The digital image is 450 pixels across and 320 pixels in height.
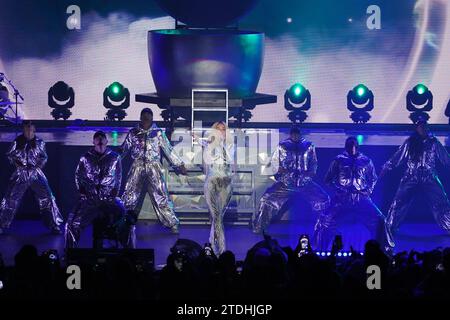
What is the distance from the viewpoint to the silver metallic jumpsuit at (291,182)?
1172cm

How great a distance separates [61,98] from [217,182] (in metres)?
2.69

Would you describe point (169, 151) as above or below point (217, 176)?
above

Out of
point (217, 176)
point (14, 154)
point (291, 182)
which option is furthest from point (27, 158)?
point (291, 182)

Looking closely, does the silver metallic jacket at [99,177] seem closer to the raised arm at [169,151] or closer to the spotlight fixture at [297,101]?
the raised arm at [169,151]

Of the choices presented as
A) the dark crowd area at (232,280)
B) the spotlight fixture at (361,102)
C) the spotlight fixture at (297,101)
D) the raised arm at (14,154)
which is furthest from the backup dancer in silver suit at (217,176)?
the dark crowd area at (232,280)

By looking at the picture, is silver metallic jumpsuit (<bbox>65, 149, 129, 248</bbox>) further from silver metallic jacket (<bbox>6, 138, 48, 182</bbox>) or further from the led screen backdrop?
the led screen backdrop

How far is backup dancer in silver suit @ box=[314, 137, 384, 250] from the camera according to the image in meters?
11.2


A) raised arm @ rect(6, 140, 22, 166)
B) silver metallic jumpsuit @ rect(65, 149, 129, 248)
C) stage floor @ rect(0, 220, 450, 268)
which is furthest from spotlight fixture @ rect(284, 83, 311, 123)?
raised arm @ rect(6, 140, 22, 166)

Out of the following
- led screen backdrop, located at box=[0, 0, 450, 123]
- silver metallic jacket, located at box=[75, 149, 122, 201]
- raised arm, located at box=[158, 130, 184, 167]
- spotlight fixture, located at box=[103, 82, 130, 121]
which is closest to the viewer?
silver metallic jacket, located at box=[75, 149, 122, 201]

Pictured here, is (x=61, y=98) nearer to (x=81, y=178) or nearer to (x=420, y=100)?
(x=81, y=178)

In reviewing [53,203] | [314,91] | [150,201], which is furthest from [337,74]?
[53,203]

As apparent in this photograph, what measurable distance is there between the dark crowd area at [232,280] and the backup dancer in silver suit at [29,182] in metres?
4.85

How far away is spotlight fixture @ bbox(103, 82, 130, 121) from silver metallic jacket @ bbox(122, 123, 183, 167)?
41.5 inches

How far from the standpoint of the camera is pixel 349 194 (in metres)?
11.3
